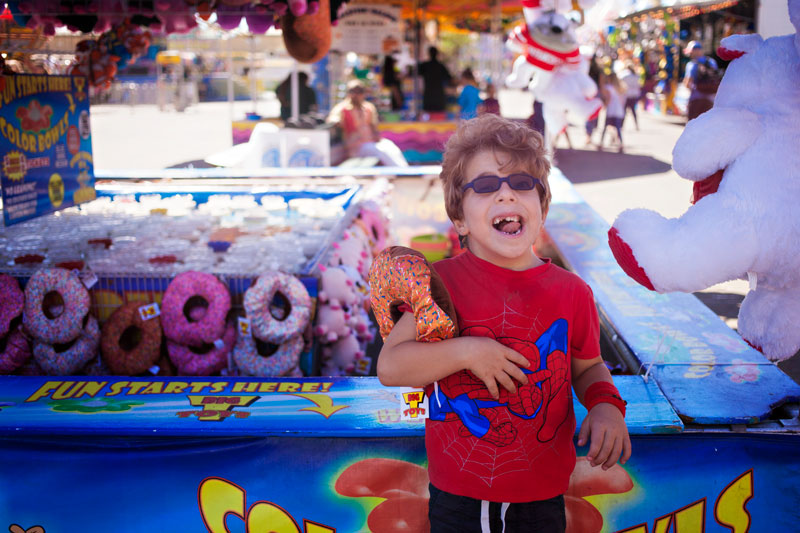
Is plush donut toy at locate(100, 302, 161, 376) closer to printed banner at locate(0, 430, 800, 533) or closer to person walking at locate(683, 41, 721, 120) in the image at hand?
printed banner at locate(0, 430, 800, 533)

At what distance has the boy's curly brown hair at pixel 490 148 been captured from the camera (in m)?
1.57

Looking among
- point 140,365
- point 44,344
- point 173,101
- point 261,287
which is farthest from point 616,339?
point 173,101

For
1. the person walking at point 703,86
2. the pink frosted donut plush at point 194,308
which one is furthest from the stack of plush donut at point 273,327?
the person walking at point 703,86

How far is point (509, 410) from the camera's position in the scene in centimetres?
158

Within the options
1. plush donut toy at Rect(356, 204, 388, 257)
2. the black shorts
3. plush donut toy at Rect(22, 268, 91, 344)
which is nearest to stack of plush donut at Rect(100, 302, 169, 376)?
plush donut toy at Rect(22, 268, 91, 344)

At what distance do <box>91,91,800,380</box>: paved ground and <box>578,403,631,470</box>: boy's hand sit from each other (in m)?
2.84

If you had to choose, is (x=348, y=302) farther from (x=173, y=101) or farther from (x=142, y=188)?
(x=173, y=101)

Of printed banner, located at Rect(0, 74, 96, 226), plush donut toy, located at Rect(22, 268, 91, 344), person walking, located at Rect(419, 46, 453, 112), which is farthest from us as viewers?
person walking, located at Rect(419, 46, 453, 112)

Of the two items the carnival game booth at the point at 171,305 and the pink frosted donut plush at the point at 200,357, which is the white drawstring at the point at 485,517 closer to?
the carnival game booth at the point at 171,305

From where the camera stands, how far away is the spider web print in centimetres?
157

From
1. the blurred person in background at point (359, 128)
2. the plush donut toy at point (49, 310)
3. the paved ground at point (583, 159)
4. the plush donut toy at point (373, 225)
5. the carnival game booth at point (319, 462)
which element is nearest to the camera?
the carnival game booth at point (319, 462)

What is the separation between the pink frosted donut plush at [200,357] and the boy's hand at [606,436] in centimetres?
194

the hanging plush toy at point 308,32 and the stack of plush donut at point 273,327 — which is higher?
the hanging plush toy at point 308,32

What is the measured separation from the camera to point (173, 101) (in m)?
28.7
